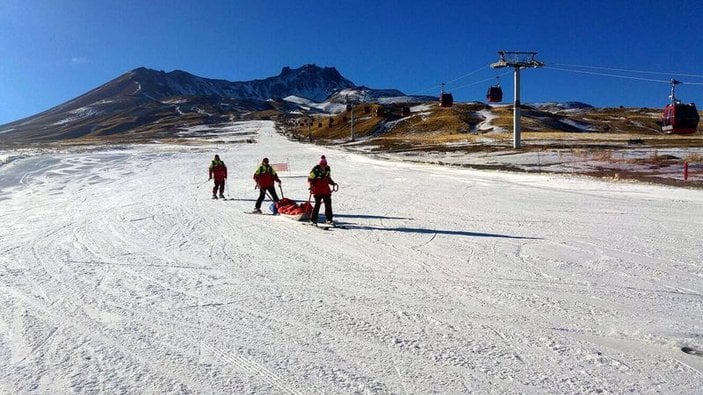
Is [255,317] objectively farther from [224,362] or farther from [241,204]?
[241,204]

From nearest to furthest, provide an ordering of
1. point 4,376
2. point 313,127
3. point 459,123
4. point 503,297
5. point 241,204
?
point 4,376 < point 503,297 < point 241,204 < point 459,123 < point 313,127

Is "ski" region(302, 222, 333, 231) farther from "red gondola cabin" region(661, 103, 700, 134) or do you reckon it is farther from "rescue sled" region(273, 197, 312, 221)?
"red gondola cabin" region(661, 103, 700, 134)

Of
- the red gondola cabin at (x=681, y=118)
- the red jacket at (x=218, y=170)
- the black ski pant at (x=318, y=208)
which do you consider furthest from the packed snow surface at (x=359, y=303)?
the red gondola cabin at (x=681, y=118)

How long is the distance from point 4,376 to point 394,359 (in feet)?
12.5

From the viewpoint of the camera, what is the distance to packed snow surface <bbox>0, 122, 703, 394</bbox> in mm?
4879

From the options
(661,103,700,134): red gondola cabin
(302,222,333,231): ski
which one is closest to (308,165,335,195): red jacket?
(302,222,333,231): ski

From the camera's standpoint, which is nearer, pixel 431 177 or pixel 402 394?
pixel 402 394

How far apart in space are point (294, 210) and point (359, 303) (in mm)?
7316

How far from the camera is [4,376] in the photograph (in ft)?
16.2

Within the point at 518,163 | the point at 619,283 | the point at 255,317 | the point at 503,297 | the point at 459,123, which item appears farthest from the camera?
the point at 459,123

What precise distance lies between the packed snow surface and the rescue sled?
1.06 ft

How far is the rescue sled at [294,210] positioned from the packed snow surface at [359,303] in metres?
0.32

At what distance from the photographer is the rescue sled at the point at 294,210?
521 inches

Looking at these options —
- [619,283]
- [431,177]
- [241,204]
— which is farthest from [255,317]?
[431,177]
